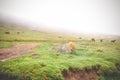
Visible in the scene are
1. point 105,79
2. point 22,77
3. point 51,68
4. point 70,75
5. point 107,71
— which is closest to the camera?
point 22,77

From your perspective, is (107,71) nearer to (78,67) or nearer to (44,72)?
(78,67)

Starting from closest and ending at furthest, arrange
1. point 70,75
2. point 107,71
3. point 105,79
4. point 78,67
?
point 70,75 → point 78,67 → point 105,79 → point 107,71

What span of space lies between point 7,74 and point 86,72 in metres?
16.8

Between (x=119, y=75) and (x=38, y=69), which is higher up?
(x=38, y=69)

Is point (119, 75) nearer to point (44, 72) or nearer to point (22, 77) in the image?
point (44, 72)

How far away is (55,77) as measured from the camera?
1027 inches

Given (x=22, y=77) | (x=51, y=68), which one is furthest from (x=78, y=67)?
(x=22, y=77)

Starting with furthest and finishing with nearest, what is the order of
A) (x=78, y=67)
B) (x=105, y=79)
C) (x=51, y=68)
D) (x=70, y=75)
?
(x=105, y=79), (x=78, y=67), (x=70, y=75), (x=51, y=68)

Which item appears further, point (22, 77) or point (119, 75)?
point (119, 75)

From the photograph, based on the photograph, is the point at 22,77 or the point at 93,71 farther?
the point at 93,71

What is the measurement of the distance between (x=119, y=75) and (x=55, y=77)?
2015cm

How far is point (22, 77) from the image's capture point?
2538 cm

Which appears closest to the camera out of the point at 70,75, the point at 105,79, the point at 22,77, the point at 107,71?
the point at 22,77

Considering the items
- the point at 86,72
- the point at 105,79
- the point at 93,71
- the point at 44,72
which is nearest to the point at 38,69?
the point at 44,72
